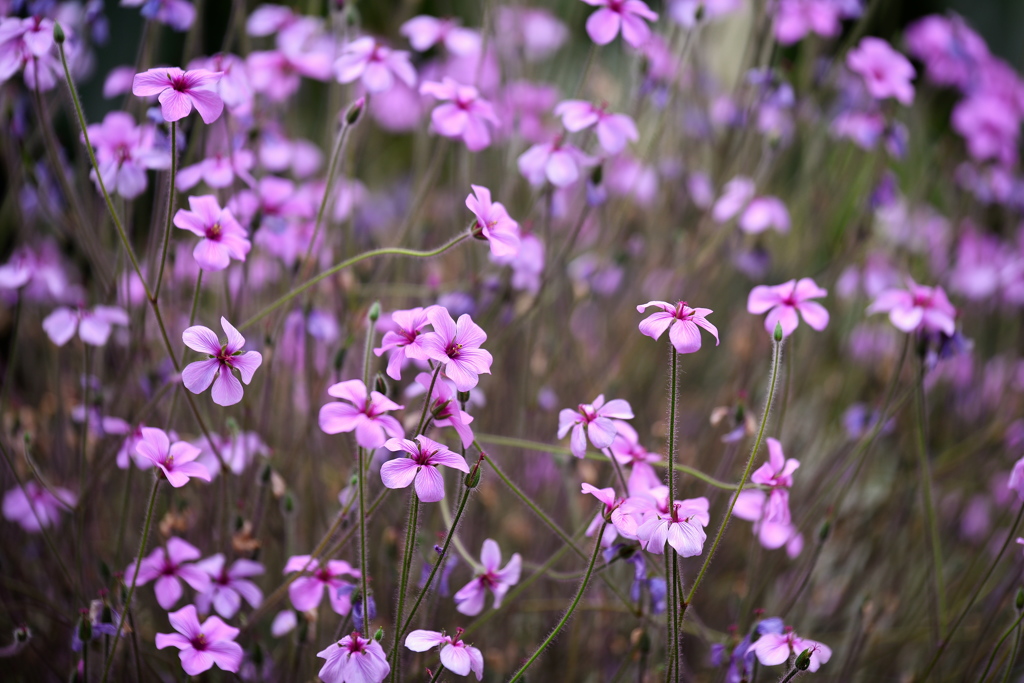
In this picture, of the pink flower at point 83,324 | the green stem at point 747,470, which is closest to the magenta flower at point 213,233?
the pink flower at point 83,324

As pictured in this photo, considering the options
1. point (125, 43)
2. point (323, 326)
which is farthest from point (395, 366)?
point (125, 43)

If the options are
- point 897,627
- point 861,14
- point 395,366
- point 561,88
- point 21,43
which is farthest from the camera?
point 561,88

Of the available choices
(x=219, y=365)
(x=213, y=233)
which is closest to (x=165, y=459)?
(x=219, y=365)

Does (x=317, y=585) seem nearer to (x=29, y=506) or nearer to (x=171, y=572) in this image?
(x=171, y=572)

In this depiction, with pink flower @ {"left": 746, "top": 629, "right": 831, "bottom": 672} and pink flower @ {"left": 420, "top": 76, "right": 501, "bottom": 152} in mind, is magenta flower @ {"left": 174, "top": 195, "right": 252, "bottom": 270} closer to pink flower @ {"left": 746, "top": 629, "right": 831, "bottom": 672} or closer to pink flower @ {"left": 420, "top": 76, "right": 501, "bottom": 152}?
pink flower @ {"left": 420, "top": 76, "right": 501, "bottom": 152}

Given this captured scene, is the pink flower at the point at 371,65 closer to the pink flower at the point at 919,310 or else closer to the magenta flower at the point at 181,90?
the magenta flower at the point at 181,90

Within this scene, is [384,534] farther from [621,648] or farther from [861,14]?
[861,14]
